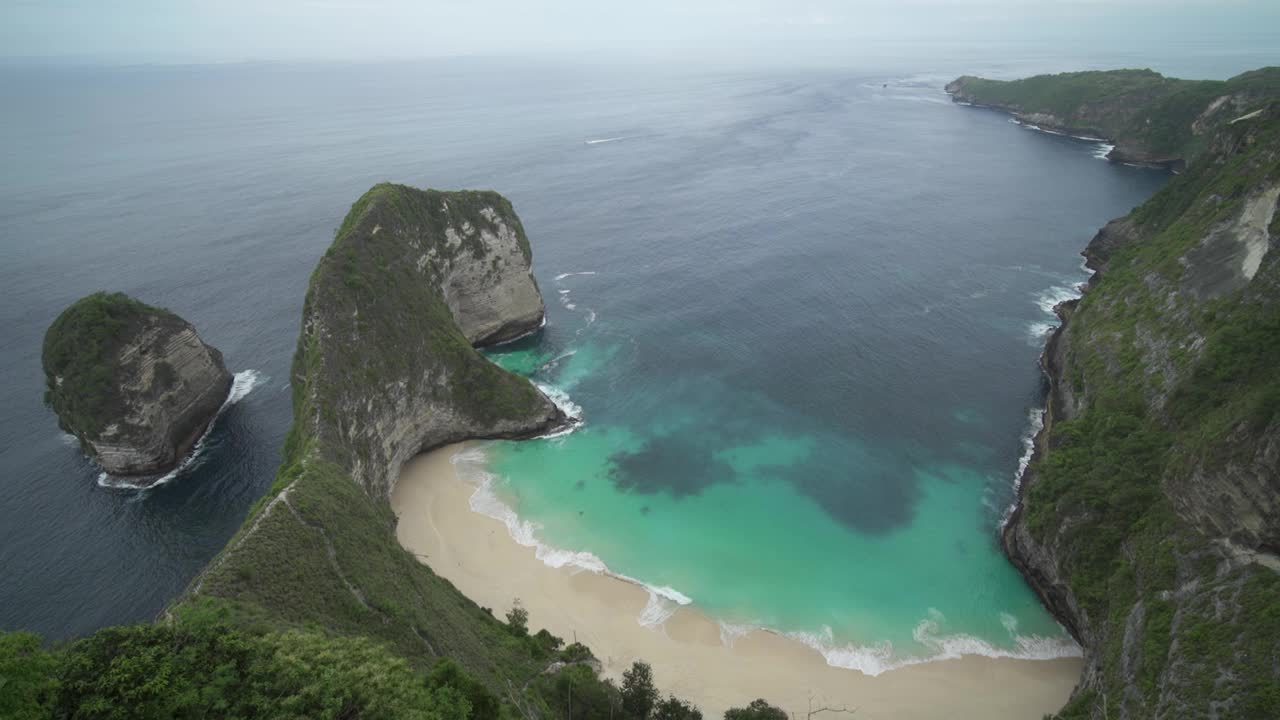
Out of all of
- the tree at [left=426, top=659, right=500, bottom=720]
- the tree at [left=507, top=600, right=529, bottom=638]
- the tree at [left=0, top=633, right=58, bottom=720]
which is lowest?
the tree at [left=507, top=600, right=529, bottom=638]

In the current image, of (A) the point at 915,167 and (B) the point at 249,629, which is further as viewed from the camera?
(A) the point at 915,167

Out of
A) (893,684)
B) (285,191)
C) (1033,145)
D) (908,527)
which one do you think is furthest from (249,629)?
(1033,145)

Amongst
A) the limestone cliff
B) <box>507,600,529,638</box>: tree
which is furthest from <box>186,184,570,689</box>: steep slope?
the limestone cliff

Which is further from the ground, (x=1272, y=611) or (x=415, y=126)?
(x=415, y=126)

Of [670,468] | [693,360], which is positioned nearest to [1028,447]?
[670,468]

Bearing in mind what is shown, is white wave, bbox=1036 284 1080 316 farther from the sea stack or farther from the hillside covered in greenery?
the sea stack

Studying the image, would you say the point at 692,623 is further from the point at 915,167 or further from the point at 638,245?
the point at 915,167

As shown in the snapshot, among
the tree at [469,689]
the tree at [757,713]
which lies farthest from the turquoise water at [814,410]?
the tree at [469,689]

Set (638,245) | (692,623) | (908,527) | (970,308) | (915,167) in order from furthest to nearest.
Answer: (915,167)
(638,245)
(970,308)
(908,527)
(692,623)
